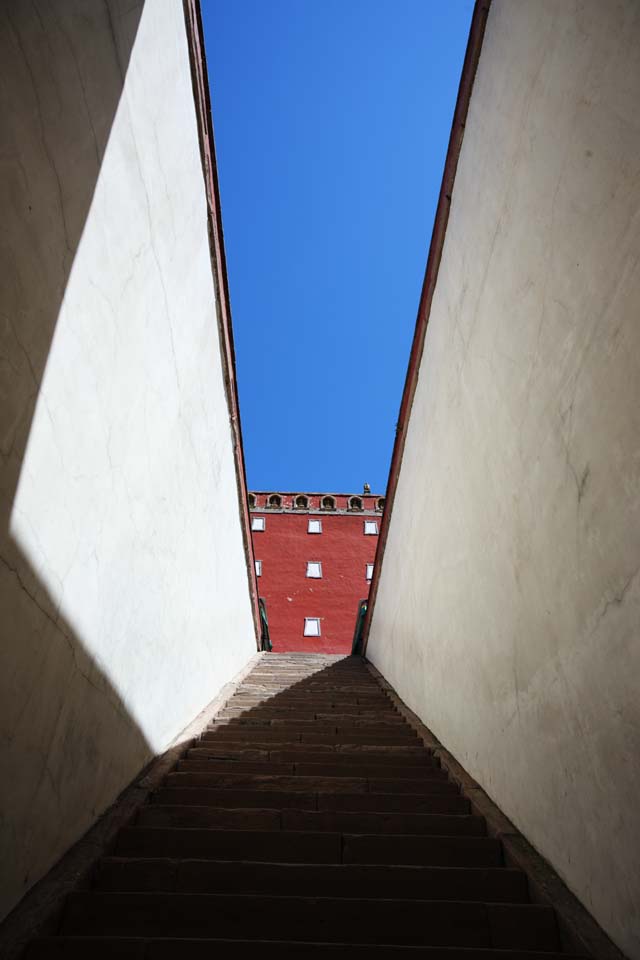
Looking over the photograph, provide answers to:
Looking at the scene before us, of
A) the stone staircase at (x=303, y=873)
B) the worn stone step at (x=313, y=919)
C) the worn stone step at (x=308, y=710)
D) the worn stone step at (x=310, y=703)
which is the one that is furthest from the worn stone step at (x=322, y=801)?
the worn stone step at (x=310, y=703)

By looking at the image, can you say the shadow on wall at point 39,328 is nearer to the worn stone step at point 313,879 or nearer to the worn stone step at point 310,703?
the worn stone step at point 313,879

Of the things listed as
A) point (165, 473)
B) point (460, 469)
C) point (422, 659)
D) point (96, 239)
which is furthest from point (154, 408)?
point (422, 659)

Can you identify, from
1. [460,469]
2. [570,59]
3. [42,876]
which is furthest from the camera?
[460,469]

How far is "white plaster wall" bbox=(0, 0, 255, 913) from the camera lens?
1675 millimetres

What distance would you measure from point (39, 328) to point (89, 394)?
44 cm

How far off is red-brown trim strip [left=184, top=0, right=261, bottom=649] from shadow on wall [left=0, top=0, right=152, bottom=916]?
1.21m

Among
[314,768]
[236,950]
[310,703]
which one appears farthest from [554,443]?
[310,703]

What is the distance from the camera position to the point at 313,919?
1.74 m

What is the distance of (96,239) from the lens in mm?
2168

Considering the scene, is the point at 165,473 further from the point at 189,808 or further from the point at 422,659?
the point at 422,659

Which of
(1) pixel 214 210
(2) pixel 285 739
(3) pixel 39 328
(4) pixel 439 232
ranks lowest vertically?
(2) pixel 285 739

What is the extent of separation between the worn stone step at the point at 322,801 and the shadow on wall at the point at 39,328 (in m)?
0.65

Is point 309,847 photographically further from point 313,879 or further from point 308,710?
point 308,710

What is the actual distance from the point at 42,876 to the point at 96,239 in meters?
2.32
